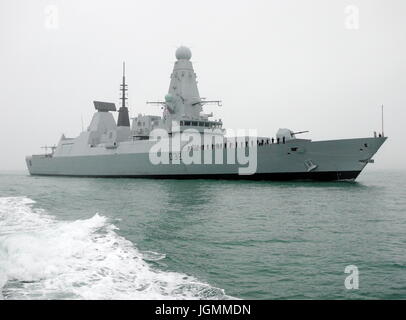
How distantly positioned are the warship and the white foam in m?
21.0

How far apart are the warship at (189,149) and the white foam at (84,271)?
69.0ft

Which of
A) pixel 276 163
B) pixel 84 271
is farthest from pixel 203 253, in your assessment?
pixel 276 163

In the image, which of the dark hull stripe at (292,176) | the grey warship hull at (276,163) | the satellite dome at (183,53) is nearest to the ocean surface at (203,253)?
the grey warship hull at (276,163)

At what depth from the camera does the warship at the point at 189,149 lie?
27359 mm

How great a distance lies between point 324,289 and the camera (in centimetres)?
592

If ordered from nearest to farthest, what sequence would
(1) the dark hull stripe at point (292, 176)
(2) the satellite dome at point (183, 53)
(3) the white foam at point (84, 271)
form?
(3) the white foam at point (84, 271) → (1) the dark hull stripe at point (292, 176) → (2) the satellite dome at point (183, 53)

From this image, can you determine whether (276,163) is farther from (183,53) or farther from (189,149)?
(183,53)

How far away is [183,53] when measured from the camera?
39594mm

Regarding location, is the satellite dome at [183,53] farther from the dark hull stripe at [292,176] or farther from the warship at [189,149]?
the dark hull stripe at [292,176]

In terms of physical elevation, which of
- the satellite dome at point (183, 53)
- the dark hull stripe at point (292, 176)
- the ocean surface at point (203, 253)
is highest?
the satellite dome at point (183, 53)

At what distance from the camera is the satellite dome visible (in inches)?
1559

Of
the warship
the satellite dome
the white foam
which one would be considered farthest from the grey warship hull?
the white foam
